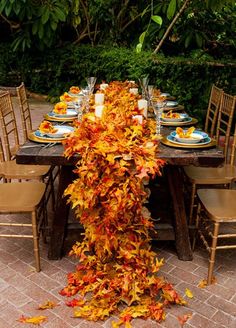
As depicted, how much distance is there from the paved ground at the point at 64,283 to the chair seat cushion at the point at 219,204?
0.43m

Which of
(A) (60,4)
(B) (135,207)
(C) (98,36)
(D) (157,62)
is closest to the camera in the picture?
(B) (135,207)

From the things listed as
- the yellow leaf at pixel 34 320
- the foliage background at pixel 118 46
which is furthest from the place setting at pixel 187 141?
the foliage background at pixel 118 46

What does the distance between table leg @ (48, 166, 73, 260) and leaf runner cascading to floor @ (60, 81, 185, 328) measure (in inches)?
14.1

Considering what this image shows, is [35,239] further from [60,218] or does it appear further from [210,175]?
[210,175]

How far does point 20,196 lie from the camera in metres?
2.52

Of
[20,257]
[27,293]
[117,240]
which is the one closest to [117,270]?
[117,240]

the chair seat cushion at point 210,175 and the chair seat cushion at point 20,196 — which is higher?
the chair seat cushion at point 20,196

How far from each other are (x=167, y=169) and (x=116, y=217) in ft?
2.25

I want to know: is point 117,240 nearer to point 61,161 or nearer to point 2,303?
point 61,161

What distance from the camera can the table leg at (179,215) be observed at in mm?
2564

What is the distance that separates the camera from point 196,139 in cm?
239

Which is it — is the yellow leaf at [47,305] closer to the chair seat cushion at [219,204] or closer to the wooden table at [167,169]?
the wooden table at [167,169]

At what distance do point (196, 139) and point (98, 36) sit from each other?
237 inches

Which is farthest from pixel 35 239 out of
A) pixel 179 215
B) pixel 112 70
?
pixel 112 70
